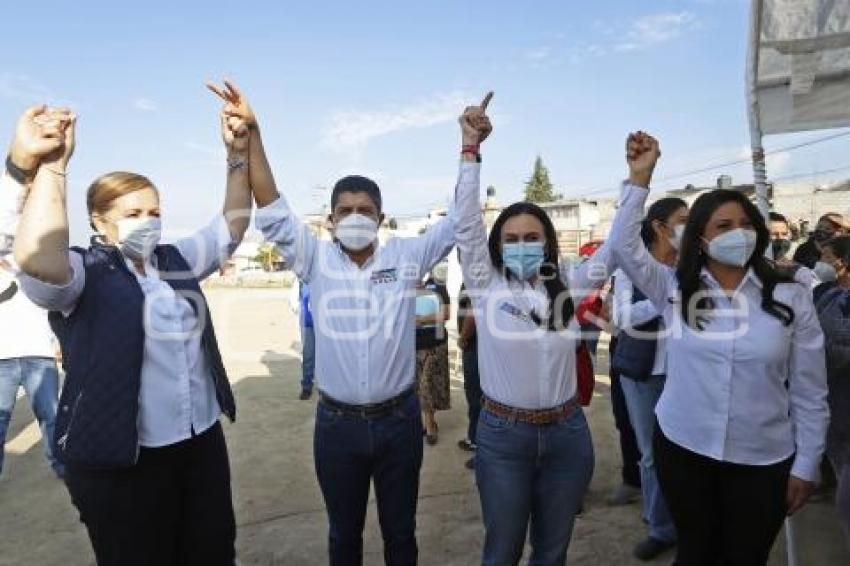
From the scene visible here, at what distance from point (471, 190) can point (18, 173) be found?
1.48 m

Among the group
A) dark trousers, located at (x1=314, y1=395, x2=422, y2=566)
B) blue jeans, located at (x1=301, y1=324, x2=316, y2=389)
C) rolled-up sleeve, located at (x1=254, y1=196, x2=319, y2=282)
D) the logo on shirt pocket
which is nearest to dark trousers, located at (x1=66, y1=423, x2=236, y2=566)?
dark trousers, located at (x1=314, y1=395, x2=422, y2=566)

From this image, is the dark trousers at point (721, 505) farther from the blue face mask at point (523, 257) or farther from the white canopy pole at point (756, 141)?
the white canopy pole at point (756, 141)

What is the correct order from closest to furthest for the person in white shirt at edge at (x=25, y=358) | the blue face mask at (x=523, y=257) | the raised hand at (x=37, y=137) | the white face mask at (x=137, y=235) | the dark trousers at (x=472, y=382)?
the raised hand at (x=37, y=137), the white face mask at (x=137, y=235), the blue face mask at (x=523, y=257), the person in white shirt at edge at (x=25, y=358), the dark trousers at (x=472, y=382)

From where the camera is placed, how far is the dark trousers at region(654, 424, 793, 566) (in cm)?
215

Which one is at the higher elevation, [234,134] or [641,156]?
[234,134]

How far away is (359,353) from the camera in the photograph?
2.49 metres

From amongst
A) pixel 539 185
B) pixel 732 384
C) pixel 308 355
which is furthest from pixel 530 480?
pixel 539 185

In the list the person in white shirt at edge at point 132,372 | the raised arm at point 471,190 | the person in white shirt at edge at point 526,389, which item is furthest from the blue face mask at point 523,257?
the person in white shirt at edge at point 132,372

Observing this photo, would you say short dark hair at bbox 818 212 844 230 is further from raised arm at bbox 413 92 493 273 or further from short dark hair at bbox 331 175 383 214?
short dark hair at bbox 331 175 383 214

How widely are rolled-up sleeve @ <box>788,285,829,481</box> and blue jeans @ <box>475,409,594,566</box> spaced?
0.77 meters

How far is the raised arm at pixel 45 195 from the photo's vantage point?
1588mm

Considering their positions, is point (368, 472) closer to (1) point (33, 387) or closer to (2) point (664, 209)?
(2) point (664, 209)

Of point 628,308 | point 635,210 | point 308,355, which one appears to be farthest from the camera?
point 308,355

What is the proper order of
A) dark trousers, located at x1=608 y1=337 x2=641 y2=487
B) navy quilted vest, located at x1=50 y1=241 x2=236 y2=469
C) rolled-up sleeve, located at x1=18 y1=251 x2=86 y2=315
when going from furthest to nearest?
dark trousers, located at x1=608 y1=337 x2=641 y2=487 → navy quilted vest, located at x1=50 y1=241 x2=236 y2=469 → rolled-up sleeve, located at x1=18 y1=251 x2=86 y2=315
